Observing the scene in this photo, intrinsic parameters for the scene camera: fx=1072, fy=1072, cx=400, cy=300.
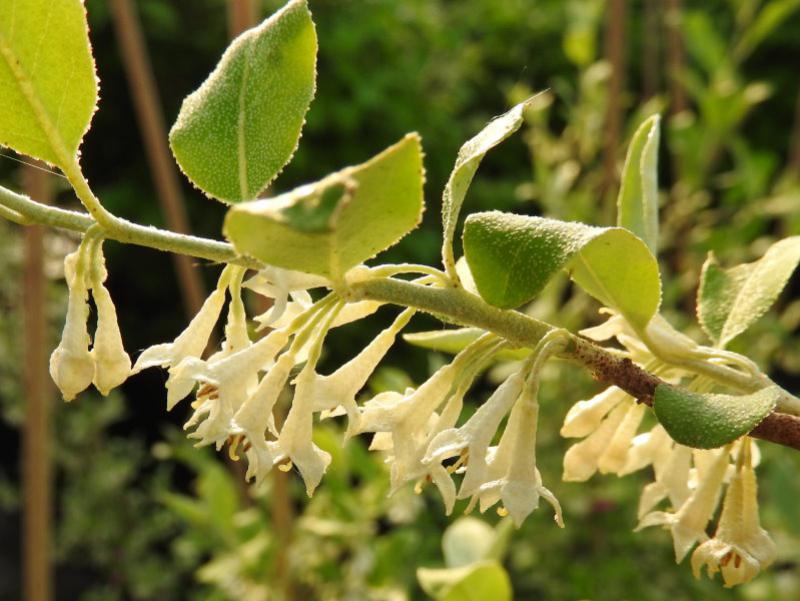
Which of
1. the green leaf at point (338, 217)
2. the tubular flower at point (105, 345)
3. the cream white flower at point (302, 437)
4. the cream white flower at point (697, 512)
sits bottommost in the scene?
the cream white flower at point (697, 512)

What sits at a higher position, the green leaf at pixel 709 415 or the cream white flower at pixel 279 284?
the cream white flower at pixel 279 284

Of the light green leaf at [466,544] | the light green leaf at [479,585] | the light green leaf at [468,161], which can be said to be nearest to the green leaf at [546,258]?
the light green leaf at [468,161]

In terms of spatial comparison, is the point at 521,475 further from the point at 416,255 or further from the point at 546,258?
the point at 416,255

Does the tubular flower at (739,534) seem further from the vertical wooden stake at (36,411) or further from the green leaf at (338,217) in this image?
the vertical wooden stake at (36,411)

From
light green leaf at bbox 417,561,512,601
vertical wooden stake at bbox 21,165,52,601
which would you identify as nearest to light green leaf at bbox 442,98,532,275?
light green leaf at bbox 417,561,512,601

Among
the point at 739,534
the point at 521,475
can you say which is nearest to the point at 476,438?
the point at 521,475

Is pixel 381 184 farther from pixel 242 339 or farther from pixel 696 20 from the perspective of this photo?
pixel 696 20
